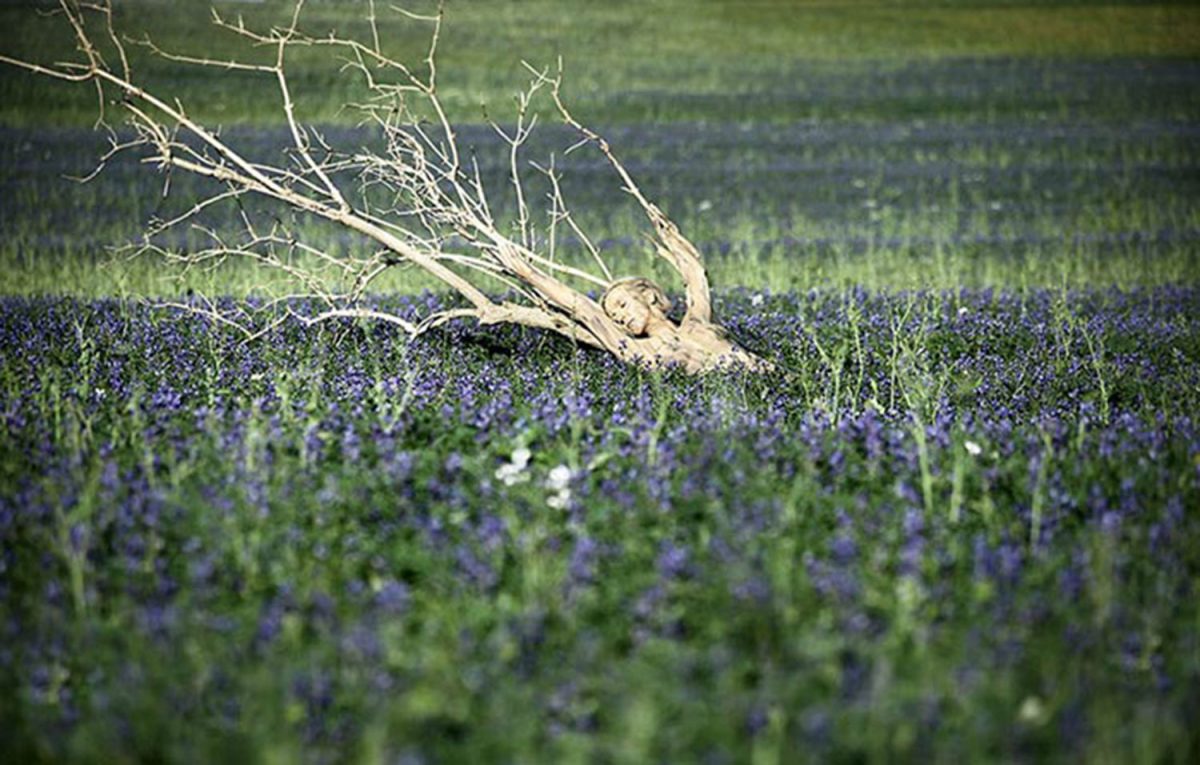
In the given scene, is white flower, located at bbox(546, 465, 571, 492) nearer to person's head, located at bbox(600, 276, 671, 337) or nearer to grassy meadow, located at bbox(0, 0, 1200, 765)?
grassy meadow, located at bbox(0, 0, 1200, 765)

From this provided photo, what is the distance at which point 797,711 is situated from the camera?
4.38 meters

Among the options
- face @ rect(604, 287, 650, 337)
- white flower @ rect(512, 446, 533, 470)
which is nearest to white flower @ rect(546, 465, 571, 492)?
white flower @ rect(512, 446, 533, 470)

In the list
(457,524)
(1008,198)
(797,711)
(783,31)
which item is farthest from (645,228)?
(783,31)

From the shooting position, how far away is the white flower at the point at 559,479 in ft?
20.5

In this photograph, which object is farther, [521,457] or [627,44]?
[627,44]

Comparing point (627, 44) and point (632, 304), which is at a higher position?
point (632, 304)

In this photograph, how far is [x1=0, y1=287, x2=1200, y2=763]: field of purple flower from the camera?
435 cm

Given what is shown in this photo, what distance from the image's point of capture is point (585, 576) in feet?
16.9

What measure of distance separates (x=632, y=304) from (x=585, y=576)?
500cm

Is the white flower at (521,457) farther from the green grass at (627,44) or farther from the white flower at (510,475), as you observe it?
the green grass at (627,44)

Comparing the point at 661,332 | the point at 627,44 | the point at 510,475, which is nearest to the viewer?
the point at 510,475

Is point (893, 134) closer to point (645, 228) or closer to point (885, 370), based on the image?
point (645, 228)

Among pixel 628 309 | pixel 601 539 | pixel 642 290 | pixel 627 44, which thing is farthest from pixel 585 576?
pixel 627 44

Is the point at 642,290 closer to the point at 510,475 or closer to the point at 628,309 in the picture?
the point at 628,309
